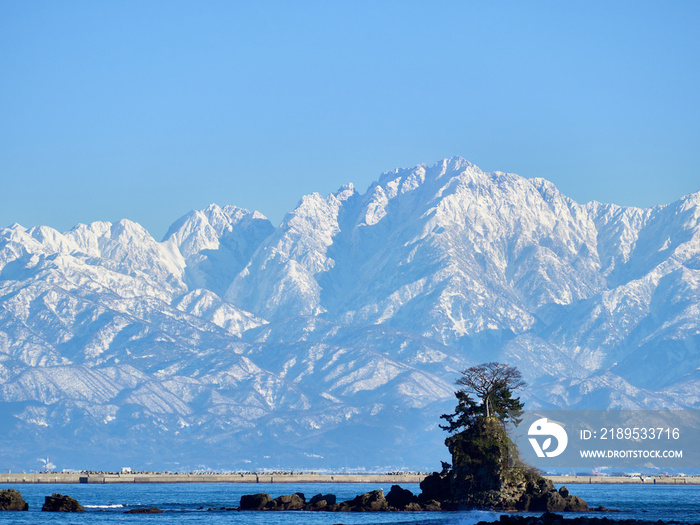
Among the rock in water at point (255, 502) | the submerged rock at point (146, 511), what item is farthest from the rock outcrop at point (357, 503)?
the submerged rock at point (146, 511)

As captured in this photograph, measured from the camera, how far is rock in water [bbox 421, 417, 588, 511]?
530 ft

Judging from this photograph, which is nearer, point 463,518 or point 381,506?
point 463,518

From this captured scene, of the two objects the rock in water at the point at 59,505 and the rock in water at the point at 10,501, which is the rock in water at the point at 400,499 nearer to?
the rock in water at the point at 59,505

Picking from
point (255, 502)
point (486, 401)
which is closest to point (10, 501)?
point (255, 502)

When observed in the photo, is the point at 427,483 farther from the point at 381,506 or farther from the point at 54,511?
the point at 54,511

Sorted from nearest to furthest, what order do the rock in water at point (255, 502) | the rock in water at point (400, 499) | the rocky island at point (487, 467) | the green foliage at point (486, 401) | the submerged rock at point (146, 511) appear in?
the rocky island at point (487, 467) → the green foliage at point (486, 401) → the rock in water at point (400, 499) → the submerged rock at point (146, 511) → the rock in water at point (255, 502)

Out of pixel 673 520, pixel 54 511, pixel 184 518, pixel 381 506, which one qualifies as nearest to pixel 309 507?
pixel 381 506

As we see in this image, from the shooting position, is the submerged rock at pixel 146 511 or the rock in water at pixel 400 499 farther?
the submerged rock at pixel 146 511

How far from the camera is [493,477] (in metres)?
162

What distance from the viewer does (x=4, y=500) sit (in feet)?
578

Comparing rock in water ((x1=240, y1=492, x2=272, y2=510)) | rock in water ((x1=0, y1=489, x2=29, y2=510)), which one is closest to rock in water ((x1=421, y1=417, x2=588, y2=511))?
rock in water ((x1=240, y1=492, x2=272, y2=510))

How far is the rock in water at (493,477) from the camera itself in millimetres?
161500

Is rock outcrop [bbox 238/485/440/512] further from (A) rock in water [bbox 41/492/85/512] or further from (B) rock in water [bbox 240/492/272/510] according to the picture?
(A) rock in water [bbox 41/492/85/512]

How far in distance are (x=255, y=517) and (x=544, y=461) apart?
42.0 metres
